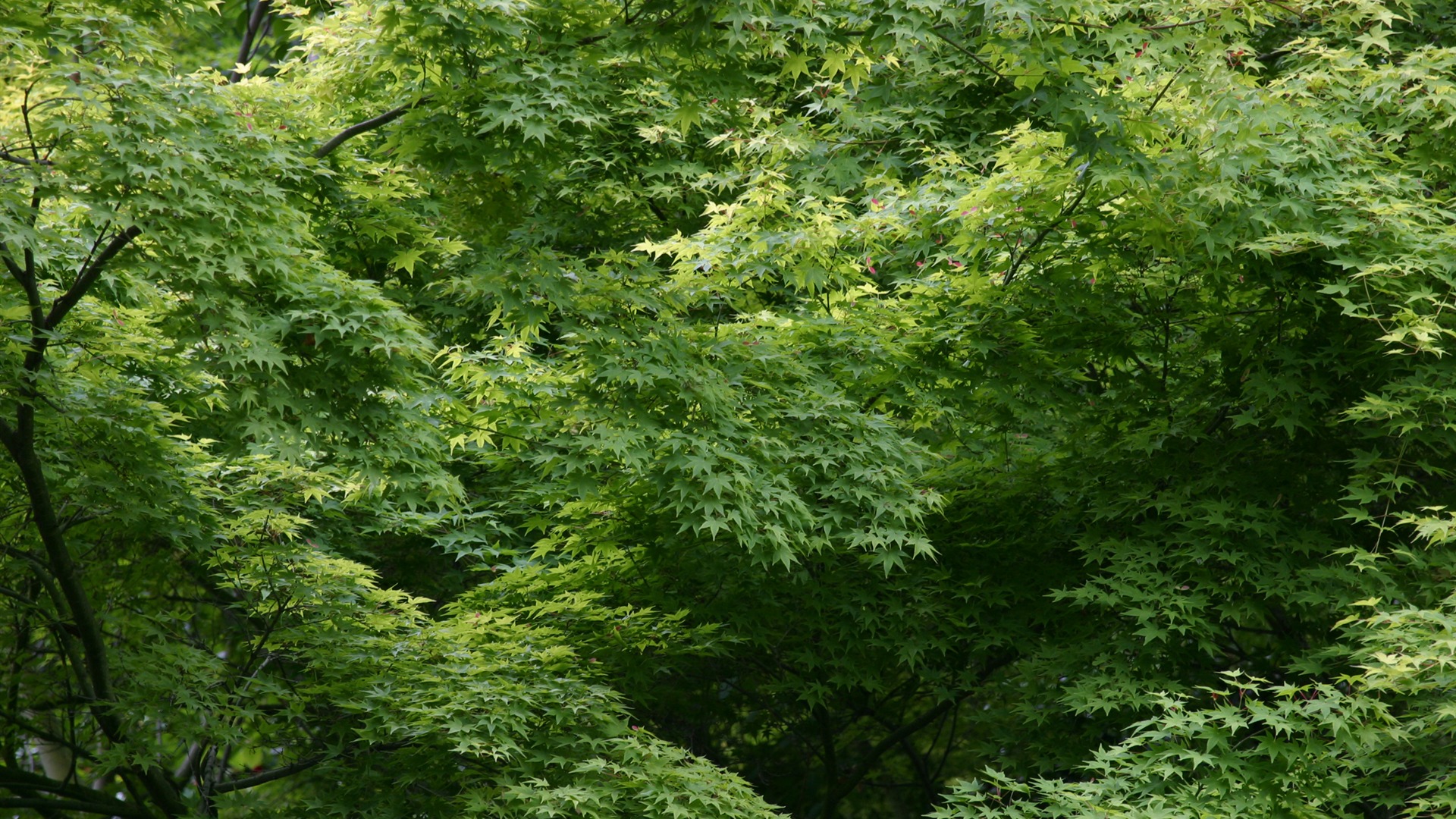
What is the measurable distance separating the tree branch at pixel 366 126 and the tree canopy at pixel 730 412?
0.04 m

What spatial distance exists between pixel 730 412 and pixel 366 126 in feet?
6.48

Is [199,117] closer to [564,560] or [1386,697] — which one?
[564,560]

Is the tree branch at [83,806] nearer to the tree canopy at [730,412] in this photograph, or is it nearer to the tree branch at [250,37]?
the tree canopy at [730,412]

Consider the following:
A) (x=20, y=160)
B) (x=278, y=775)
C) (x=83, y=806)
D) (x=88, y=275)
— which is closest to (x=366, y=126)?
(x=88, y=275)

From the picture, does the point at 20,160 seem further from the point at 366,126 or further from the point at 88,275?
the point at 366,126

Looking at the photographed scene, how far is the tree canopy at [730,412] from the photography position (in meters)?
4.68

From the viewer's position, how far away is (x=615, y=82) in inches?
220

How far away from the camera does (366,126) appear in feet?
17.6

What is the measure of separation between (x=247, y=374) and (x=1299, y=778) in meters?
4.31

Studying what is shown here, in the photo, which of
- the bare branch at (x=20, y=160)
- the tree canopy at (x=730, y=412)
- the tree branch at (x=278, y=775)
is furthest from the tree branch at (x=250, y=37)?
the bare branch at (x=20, y=160)

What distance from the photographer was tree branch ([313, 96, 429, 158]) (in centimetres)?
518

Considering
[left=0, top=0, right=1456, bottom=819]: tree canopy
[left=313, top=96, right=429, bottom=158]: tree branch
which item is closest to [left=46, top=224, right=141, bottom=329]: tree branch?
[left=0, top=0, right=1456, bottom=819]: tree canopy

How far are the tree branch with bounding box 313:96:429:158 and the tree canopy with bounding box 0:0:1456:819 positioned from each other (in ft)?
0.13

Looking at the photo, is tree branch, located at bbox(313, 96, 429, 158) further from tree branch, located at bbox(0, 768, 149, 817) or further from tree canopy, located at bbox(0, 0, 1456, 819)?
tree branch, located at bbox(0, 768, 149, 817)
